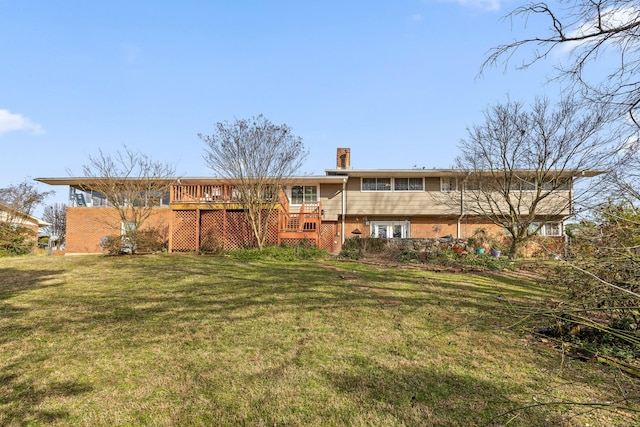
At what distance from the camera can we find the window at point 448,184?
18.6 m

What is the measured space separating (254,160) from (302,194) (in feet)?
23.4

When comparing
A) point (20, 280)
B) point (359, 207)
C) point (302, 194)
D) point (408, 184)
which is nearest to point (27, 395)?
point (20, 280)

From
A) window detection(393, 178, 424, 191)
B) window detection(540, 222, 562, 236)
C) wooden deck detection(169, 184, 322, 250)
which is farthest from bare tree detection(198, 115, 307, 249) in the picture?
window detection(540, 222, 562, 236)

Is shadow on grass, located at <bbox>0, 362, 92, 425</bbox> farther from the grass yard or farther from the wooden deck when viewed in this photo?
the wooden deck

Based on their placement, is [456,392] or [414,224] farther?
[414,224]

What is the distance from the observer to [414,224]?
20594 mm

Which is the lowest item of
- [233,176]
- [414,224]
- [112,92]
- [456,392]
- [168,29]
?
[456,392]

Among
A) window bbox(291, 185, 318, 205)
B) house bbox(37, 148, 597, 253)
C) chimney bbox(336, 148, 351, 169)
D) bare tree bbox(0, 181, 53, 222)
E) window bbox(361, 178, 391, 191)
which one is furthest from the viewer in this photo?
chimney bbox(336, 148, 351, 169)

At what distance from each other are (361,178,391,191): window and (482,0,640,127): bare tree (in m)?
17.9

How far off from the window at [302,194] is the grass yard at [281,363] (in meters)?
13.5

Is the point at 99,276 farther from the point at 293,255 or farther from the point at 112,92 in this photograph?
the point at 112,92

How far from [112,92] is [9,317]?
952cm

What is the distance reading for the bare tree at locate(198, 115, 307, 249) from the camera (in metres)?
13.1

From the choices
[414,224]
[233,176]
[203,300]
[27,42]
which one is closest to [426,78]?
[203,300]
